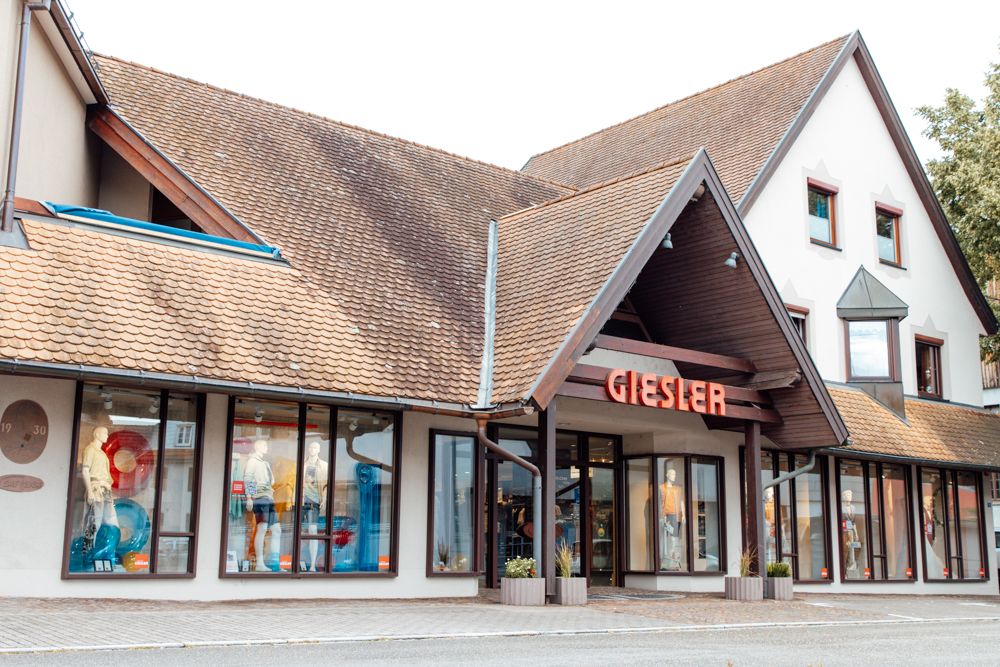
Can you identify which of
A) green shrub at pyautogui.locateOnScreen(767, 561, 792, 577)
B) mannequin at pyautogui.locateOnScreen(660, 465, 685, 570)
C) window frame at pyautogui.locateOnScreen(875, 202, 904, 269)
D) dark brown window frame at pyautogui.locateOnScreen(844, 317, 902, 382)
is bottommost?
green shrub at pyautogui.locateOnScreen(767, 561, 792, 577)

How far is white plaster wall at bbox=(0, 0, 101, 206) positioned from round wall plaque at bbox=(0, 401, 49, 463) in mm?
2714

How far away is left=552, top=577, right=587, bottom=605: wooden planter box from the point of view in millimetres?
12312

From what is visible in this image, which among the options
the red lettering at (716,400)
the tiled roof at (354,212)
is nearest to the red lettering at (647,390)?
the red lettering at (716,400)

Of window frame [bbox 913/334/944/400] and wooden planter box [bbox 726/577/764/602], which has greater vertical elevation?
window frame [bbox 913/334/944/400]

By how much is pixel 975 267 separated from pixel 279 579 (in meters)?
20.5

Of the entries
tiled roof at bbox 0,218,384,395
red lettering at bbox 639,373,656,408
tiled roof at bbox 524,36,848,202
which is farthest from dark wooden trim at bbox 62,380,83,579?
tiled roof at bbox 524,36,848,202

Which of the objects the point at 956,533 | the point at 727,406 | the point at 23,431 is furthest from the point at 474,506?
the point at 956,533

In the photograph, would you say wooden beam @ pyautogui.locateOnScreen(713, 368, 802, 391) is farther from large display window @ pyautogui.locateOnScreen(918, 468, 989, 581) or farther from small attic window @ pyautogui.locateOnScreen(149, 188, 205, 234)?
small attic window @ pyautogui.locateOnScreen(149, 188, 205, 234)

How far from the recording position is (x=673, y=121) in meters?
23.3

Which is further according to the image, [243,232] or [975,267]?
[975,267]

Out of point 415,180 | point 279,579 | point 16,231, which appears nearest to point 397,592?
point 279,579

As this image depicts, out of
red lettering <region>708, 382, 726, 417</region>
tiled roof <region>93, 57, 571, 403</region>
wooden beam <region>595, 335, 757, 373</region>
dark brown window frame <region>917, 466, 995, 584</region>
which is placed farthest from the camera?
dark brown window frame <region>917, 466, 995, 584</region>

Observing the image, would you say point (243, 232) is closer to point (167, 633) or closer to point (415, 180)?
point (415, 180)

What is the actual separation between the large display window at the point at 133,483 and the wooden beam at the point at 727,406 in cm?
464
